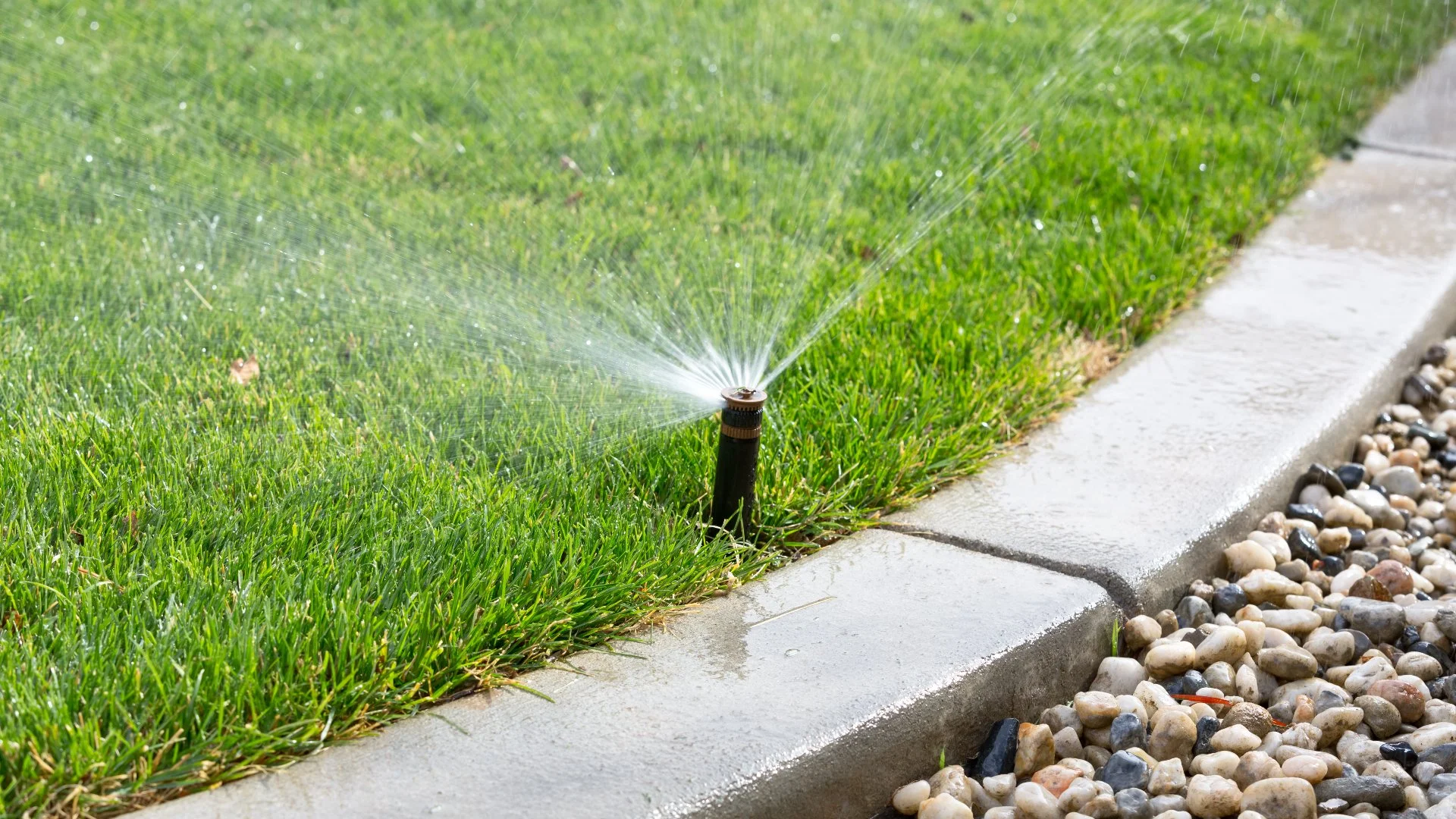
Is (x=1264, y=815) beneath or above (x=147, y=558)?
beneath

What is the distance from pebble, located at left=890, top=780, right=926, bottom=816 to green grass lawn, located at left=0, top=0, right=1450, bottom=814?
0.48 m

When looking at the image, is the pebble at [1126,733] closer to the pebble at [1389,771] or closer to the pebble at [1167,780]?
the pebble at [1167,780]

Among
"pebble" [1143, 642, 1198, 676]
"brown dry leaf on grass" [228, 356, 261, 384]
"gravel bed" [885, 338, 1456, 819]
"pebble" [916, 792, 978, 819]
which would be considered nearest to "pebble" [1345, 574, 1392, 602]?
"gravel bed" [885, 338, 1456, 819]

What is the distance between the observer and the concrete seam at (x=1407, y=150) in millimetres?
5113

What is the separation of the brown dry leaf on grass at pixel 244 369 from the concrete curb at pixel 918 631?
1.13m

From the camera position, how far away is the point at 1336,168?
4.95m

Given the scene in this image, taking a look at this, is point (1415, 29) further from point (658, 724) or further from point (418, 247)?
point (658, 724)

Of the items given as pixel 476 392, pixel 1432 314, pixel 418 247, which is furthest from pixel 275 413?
pixel 1432 314

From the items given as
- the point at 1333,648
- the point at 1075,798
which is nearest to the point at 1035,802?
the point at 1075,798

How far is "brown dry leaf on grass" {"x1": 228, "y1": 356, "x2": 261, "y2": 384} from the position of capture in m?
2.83

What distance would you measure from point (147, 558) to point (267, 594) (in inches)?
8.1

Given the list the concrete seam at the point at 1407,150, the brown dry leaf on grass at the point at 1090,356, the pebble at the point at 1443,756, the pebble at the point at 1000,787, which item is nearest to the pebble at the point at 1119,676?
the pebble at the point at 1000,787

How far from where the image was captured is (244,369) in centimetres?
287

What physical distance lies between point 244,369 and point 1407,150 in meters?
4.25
